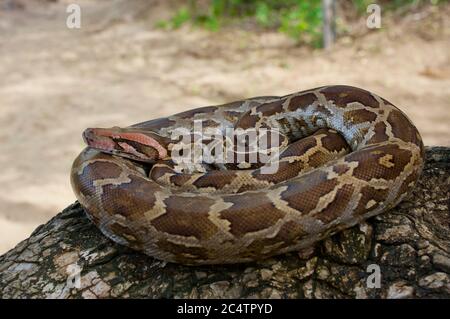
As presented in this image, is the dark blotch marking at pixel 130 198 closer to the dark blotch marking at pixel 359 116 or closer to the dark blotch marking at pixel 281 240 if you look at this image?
the dark blotch marking at pixel 281 240

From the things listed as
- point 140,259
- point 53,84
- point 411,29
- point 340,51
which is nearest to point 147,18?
point 53,84

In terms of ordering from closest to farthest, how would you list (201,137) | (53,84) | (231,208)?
1. (231,208)
2. (201,137)
3. (53,84)

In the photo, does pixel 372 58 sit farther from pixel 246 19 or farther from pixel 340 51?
pixel 246 19

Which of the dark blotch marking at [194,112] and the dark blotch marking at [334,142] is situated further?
the dark blotch marking at [194,112]

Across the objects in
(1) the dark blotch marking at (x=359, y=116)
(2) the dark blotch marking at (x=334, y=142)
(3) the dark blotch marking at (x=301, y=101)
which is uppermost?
(3) the dark blotch marking at (x=301, y=101)

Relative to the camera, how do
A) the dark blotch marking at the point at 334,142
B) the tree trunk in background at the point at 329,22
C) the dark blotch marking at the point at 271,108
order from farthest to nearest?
the tree trunk in background at the point at 329,22
the dark blotch marking at the point at 271,108
the dark blotch marking at the point at 334,142

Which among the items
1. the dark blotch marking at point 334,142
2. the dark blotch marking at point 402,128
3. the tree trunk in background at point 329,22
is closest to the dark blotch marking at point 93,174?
the dark blotch marking at point 334,142

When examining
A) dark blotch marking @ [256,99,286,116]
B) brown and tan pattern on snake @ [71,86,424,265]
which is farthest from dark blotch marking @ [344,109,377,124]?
dark blotch marking @ [256,99,286,116]
